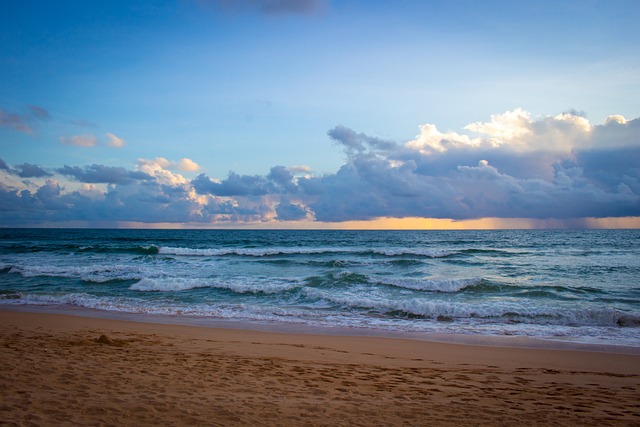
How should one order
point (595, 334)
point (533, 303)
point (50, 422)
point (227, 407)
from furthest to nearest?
point (533, 303) < point (595, 334) < point (227, 407) < point (50, 422)

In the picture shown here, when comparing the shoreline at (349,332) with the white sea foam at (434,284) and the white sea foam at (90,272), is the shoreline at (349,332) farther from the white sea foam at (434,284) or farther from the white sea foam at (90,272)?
the white sea foam at (434,284)

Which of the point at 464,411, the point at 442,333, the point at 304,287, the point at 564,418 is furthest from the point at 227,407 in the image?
the point at 304,287

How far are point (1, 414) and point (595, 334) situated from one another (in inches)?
531

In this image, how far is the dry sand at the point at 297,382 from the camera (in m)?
4.83

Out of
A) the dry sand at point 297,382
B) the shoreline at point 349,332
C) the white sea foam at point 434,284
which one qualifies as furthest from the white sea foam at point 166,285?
the white sea foam at point 434,284

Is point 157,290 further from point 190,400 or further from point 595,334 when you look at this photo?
point 595,334

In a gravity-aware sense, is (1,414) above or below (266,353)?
above

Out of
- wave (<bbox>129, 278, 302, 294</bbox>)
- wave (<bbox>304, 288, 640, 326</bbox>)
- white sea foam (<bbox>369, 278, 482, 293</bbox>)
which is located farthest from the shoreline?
white sea foam (<bbox>369, 278, 482, 293</bbox>)

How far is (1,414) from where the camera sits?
174 inches

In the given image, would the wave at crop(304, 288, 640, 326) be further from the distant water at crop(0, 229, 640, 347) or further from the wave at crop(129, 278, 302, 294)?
the wave at crop(129, 278, 302, 294)

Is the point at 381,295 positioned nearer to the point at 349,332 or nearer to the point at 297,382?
the point at 349,332

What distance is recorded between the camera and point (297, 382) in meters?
6.30

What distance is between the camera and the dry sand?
4.83m

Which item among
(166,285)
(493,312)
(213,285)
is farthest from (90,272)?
(493,312)
